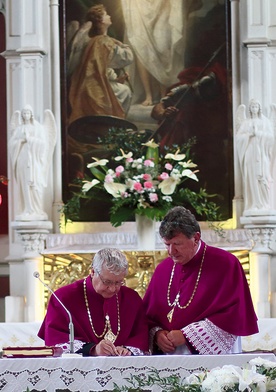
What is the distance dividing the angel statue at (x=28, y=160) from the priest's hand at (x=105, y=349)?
578 cm

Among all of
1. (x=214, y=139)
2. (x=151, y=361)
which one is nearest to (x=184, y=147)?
(x=214, y=139)

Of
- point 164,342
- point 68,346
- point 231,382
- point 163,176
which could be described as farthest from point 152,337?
point 163,176

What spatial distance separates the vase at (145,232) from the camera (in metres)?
11.5

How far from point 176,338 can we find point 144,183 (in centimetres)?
458

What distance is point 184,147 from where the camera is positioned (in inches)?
488

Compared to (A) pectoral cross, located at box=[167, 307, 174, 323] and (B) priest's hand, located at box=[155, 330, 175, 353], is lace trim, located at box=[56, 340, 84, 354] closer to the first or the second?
(B) priest's hand, located at box=[155, 330, 175, 353]

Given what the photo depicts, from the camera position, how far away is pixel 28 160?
1193 centimetres

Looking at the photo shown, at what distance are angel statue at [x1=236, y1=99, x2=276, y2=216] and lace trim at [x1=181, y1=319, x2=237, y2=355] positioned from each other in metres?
5.26

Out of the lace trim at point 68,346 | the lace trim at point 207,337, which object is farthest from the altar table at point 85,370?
the lace trim at point 207,337

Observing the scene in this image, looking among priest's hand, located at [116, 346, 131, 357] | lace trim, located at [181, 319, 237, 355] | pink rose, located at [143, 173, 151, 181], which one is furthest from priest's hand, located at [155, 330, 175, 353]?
pink rose, located at [143, 173, 151, 181]

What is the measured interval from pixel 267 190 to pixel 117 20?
8.39ft

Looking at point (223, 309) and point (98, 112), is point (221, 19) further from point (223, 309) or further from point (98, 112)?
point (223, 309)

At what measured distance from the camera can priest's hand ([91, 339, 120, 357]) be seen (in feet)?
20.5

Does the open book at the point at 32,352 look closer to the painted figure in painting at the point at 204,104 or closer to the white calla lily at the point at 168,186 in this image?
the white calla lily at the point at 168,186
